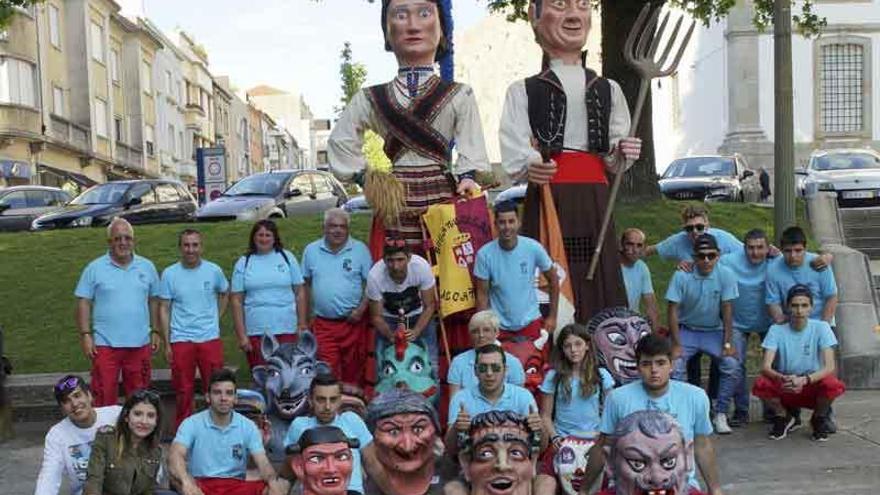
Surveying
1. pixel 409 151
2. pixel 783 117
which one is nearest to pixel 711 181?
pixel 783 117

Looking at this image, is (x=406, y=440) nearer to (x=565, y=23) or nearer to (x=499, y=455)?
(x=499, y=455)

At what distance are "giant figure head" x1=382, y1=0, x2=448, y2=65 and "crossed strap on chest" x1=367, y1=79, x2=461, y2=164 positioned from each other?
19cm

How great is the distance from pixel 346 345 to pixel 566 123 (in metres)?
1.93

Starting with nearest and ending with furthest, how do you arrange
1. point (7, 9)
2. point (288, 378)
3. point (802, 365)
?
point (288, 378) → point (802, 365) → point (7, 9)

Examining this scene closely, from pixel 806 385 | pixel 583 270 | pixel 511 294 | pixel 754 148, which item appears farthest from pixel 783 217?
pixel 754 148

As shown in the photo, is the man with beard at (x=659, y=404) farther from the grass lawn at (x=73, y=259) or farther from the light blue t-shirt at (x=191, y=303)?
the grass lawn at (x=73, y=259)

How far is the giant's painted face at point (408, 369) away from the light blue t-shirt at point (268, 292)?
3.13ft

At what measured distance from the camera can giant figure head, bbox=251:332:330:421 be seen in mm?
5562

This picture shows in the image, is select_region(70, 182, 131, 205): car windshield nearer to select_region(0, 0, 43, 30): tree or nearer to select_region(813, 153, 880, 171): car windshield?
select_region(0, 0, 43, 30): tree

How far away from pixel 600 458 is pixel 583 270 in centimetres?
167

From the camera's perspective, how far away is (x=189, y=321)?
646 centimetres

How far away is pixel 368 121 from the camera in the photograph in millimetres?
6203

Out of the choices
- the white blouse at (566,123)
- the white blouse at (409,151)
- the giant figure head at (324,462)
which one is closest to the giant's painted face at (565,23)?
the white blouse at (566,123)

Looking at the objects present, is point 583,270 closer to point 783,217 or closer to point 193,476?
point 193,476
